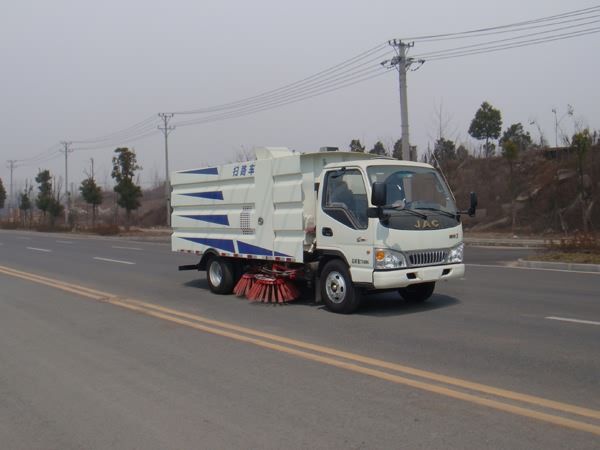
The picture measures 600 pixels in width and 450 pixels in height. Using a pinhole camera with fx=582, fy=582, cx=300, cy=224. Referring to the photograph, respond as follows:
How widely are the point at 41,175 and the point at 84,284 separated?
57.3m

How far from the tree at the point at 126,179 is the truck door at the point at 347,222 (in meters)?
39.7

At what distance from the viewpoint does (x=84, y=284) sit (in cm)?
1383

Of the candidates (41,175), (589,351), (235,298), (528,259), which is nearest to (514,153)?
(528,259)

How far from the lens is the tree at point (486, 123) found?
38.2m

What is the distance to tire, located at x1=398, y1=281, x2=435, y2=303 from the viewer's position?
1002cm

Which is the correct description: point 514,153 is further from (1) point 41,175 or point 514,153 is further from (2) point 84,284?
(1) point 41,175

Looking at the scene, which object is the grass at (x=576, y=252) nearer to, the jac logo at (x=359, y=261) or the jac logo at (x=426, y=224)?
the jac logo at (x=426, y=224)

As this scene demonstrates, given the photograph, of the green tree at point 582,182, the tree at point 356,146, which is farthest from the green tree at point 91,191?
the green tree at point 582,182

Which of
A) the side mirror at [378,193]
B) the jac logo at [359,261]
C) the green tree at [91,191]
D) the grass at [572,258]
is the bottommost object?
the grass at [572,258]

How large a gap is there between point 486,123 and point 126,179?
27842 mm

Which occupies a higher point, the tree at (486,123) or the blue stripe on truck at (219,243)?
the tree at (486,123)

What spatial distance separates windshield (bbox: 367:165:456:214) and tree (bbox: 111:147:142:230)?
40269 millimetres

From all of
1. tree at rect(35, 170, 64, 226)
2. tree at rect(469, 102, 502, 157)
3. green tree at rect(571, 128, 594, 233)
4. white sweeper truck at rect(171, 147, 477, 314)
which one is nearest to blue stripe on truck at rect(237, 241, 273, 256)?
white sweeper truck at rect(171, 147, 477, 314)

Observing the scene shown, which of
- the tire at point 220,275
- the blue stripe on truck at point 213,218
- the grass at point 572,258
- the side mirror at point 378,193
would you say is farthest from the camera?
the grass at point 572,258
